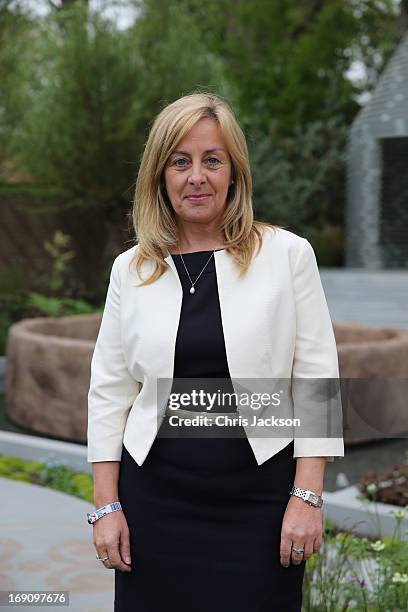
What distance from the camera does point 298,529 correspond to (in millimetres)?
2055

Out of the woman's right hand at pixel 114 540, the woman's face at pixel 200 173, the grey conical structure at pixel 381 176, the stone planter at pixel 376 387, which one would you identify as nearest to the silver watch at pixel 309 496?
the woman's right hand at pixel 114 540

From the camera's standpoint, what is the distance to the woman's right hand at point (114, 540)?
2.16 metres

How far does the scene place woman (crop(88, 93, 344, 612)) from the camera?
82.0 inches

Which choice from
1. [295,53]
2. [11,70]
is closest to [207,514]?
[11,70]

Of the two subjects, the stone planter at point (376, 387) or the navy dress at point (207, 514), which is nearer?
the navy dress at point (207, 514)

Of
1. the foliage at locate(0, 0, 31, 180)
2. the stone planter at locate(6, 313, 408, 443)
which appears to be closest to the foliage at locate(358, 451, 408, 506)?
the stone planter at locate(6, 313, 408, 443)

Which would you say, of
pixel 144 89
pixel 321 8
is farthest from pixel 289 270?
pixel 321 8

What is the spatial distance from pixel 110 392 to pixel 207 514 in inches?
16.0

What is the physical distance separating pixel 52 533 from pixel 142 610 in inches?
95.6

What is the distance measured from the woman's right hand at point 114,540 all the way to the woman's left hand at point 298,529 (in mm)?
409

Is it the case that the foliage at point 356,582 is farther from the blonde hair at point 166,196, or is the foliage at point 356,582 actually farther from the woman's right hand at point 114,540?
the blonde hair at point 166,196

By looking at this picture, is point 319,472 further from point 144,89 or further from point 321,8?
point 321,8

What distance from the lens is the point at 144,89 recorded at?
1418 centimetres

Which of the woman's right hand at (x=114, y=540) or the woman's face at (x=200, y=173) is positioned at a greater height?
the woman's face at (x=200, y=173)
